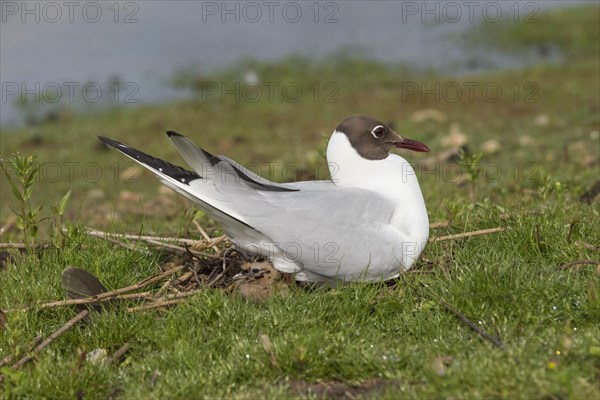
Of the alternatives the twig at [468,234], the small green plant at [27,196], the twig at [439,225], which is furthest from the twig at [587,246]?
the small green plant at [27,196]

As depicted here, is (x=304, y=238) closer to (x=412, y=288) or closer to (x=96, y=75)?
(x=412, y=288)

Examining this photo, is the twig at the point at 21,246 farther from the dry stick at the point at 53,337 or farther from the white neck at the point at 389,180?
the white neck at the point at 389,180

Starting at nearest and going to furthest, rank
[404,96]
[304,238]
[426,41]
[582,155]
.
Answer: [304,238]
[582,155]
[404,96]
[426,41]

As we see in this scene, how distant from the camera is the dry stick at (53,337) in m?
4.00

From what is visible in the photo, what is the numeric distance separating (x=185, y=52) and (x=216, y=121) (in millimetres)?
5574

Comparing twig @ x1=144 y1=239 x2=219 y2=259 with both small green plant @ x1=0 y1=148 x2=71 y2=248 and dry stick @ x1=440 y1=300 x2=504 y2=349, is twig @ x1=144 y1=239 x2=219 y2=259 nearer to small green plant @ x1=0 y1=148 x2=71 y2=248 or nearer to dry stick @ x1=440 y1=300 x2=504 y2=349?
small green plant @ x1=0 y1=148 x2=71 y2=248

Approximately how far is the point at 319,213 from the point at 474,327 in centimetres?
102

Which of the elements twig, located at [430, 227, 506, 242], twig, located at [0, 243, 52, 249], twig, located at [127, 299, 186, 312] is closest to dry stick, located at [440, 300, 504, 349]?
twig, located at [430, 227, 506, 242]

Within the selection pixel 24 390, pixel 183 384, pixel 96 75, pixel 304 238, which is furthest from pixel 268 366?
pixel 96 75

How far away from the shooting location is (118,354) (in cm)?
421

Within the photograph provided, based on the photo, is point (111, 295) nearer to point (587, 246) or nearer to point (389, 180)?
point (389, 180)

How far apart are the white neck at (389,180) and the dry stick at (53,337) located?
1.60m

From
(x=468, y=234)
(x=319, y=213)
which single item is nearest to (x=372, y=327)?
(x=319, y=213)

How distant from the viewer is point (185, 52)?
59.9 feet
